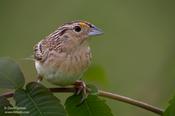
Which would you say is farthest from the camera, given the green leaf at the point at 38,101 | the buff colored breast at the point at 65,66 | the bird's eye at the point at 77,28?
the bird's eye at the point at 77,28

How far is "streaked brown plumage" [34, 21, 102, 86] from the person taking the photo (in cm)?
297

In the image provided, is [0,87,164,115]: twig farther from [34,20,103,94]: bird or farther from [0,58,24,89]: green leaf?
[34,20,103,94]: bird

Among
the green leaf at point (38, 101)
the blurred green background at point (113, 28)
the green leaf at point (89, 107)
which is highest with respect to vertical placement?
the green leaf at point (38, 101)

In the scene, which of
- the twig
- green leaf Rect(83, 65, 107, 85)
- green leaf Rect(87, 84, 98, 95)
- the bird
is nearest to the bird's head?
the bird

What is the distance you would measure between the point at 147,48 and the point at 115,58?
0.36 metres

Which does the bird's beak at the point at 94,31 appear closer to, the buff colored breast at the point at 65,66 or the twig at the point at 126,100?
the buff colored breast at the point at 65,66

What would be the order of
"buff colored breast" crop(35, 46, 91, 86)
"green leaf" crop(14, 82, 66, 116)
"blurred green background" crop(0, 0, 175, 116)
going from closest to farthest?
"green leaf" crop(14, 82, 66, 116) → "buff colored breast" crop(35, 46, 91, 86) → "blurred green background" crop(0, 0, 175, 116)

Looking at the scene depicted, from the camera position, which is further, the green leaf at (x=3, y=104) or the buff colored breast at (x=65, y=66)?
the buff colored breast at (x=65, y=66)

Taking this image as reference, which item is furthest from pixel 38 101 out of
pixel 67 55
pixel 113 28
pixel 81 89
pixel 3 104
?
pixel 113 28

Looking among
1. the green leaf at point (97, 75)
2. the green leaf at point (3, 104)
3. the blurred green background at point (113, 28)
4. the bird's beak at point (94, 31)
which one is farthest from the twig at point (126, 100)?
the blurred green background at point (113, 28)

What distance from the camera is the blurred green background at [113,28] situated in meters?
5.32

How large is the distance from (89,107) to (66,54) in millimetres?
507

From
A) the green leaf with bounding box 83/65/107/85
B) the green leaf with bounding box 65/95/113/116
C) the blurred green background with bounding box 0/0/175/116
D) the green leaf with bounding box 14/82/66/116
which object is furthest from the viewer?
the blurred green background with bounding box 0/0/175/116

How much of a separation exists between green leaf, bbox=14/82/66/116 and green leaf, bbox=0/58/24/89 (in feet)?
0.11
